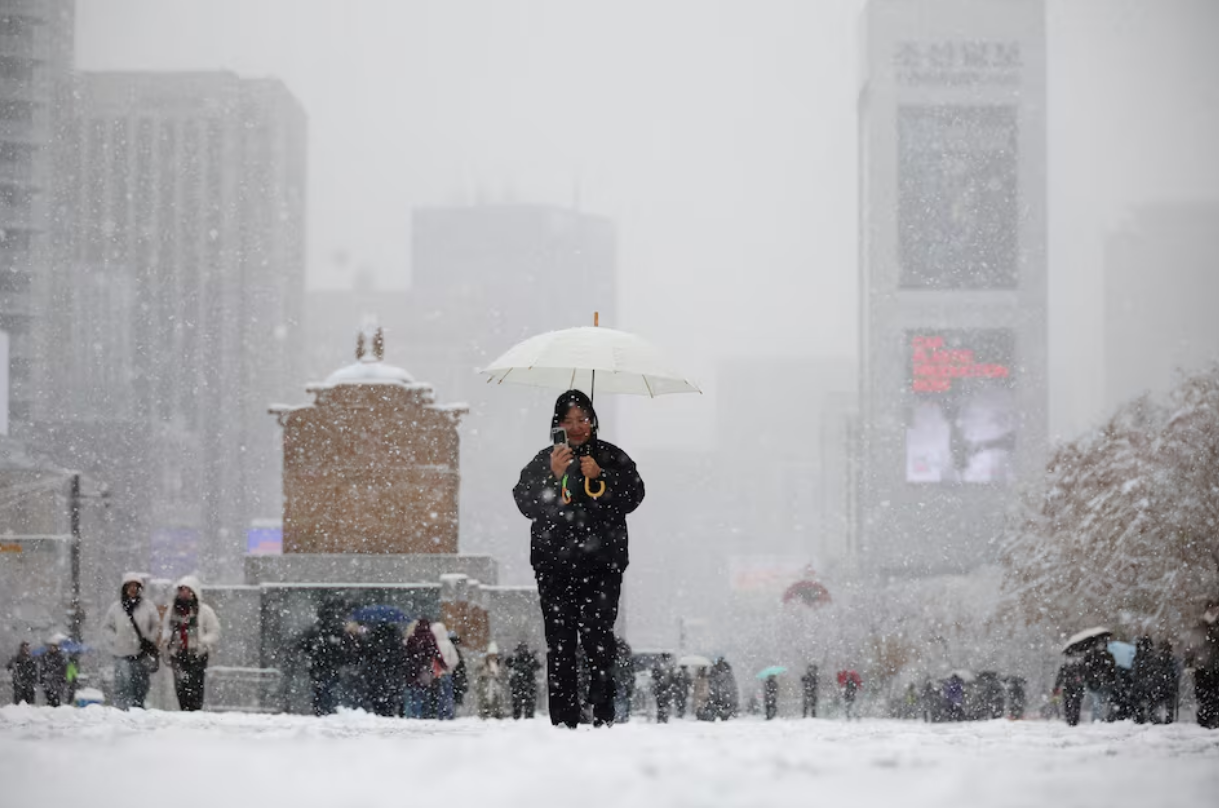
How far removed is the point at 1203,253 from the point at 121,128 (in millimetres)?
135051

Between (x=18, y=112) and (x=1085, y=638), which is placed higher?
(x=18, y=112)

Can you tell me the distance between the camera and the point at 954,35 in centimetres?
12069

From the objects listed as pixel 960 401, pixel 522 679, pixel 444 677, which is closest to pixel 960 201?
pixel 960 401

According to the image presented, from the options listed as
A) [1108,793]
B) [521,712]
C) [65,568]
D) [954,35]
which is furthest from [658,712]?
[954,35]

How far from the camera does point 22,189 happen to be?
9438cm

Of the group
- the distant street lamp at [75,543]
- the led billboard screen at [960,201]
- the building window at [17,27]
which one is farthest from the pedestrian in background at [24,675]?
the led billboard screen at [960,201]

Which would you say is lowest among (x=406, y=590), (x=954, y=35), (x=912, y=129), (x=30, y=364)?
(x=406, y=590)

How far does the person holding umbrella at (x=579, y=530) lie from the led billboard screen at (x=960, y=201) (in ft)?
358

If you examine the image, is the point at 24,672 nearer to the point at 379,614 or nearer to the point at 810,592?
the point at 379,614

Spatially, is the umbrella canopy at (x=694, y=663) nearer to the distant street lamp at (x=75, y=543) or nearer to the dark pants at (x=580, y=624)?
the distant street lamp at (x=75, y=543)

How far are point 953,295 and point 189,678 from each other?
10560 cm

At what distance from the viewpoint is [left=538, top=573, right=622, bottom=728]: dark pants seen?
782cm

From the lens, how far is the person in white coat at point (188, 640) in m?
13.2

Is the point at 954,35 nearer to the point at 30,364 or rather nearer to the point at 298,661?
the point at 30,364
